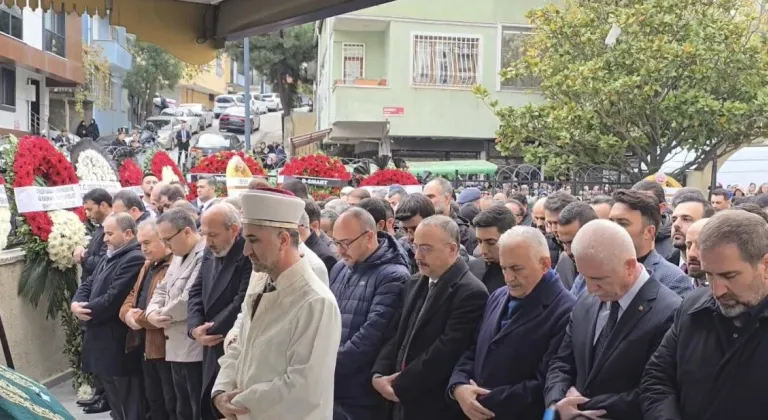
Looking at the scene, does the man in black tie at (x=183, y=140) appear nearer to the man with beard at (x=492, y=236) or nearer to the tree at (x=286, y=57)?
the tree at (x=286, y=57)

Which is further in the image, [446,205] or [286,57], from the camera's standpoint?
[286,57]

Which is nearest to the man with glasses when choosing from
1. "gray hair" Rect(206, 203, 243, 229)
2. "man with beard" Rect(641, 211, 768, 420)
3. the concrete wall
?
"gray hair" Rect(206, 203, 243, 229)

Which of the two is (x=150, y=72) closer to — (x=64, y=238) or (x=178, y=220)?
(x=64, y=238)

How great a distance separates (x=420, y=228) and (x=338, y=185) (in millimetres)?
7018

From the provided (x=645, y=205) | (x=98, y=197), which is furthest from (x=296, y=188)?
(x=645, y=205)

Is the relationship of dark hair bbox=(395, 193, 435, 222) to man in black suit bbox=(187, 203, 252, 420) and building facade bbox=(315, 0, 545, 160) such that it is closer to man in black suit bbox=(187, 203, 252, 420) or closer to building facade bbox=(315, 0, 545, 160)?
man in black suit bbox=(187, 203, 252, 420)

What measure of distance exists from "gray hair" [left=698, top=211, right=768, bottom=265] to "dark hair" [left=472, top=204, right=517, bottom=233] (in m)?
1.90

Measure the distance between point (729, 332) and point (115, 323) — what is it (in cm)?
502

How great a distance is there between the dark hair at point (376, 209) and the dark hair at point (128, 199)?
2698 mm

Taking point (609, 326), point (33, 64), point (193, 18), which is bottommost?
point (609, 326)

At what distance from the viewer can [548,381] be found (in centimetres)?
409

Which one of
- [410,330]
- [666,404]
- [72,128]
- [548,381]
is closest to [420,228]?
[410,330]

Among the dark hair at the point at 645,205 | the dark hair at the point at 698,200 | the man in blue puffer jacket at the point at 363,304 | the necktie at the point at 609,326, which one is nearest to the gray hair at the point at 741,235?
the necktie at the point at 609,326

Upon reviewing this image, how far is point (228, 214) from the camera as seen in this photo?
590cm
